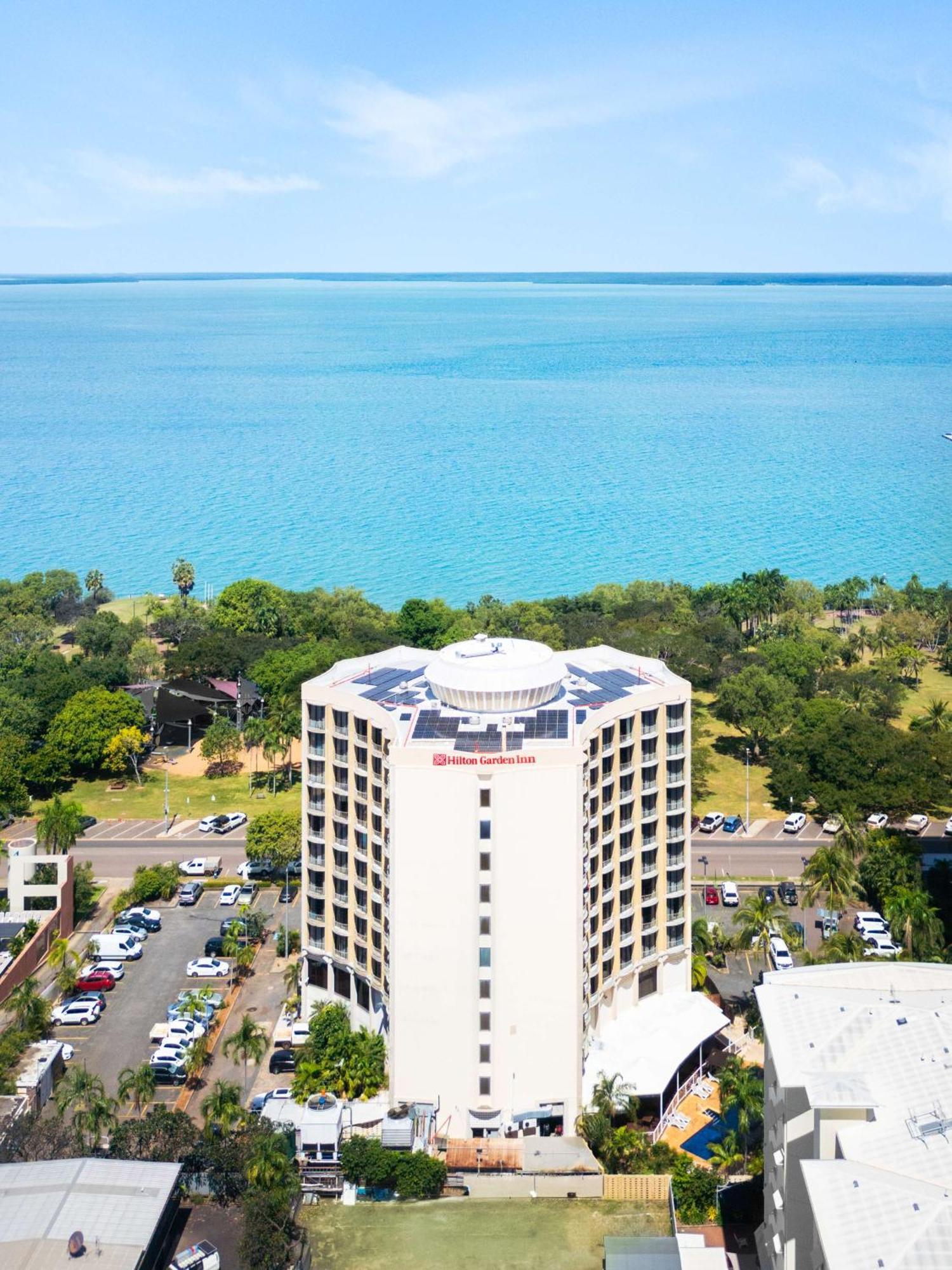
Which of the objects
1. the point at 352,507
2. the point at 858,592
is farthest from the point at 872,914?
the point at 352,507

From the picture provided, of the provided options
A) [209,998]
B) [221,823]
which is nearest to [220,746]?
[221,823]

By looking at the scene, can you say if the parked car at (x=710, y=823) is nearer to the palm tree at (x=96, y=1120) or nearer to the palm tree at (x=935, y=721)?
the palm tree at (x=935, y=721)

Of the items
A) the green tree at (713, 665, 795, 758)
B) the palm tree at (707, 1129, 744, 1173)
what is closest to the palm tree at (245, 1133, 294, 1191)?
the palm tree at (707, 1129, 744, 1173)

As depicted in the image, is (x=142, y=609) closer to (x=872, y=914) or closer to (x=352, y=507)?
(x=352, y=507)

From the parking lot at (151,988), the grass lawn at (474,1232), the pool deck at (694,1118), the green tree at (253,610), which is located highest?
the green tree at (253,610)

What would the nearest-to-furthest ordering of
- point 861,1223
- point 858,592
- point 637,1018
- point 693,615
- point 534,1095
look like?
point 861,1223
point 534,1095
point 637,1018
point 693,615
point 858,592

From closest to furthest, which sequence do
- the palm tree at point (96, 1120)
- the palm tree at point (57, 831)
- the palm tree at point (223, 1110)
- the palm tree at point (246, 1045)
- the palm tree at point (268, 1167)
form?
the palm tree at point (268, 1167), the palm tree at point (96, 1120), the palm tree at point (223, 1110), the palm tree at point (246, 1045), the palm tree at point (57, 831)

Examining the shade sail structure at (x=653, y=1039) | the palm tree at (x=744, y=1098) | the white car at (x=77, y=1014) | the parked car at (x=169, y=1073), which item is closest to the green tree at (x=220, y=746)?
Answer: the white car at (x=77, y=1014)
